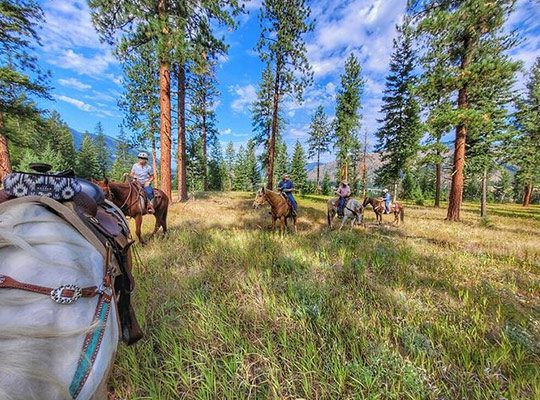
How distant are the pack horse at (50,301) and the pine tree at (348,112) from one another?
27.1 metres

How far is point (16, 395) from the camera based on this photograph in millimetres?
840

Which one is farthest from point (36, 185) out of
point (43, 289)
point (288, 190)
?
point (288, 190)

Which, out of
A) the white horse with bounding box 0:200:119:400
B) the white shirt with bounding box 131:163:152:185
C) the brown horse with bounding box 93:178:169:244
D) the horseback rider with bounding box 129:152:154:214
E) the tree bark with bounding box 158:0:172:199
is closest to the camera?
the white horse with bounding box 0:200:119:400

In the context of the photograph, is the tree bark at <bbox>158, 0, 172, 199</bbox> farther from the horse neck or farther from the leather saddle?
the leather saddle

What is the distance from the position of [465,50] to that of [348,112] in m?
17.6

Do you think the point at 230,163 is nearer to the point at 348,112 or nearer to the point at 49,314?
the point at 348,112

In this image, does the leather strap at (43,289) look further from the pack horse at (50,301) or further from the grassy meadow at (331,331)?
the grassy meadow at (331,331)

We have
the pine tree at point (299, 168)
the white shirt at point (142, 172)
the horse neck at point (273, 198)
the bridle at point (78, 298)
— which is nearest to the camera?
the bridle at point (78, 298)

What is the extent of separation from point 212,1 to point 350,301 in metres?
11.4

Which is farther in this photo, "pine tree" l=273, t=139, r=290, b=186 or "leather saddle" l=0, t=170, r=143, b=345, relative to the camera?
"pine tree" l=273, t=139, r=290, b=186

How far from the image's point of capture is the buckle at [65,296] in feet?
3.45

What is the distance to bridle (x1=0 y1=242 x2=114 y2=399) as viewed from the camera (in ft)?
3.32

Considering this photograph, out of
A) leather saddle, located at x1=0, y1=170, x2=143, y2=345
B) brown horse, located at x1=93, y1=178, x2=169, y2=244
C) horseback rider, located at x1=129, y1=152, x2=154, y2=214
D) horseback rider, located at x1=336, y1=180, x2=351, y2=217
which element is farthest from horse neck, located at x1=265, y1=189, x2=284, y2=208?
leather saddle, located at x1=0, y1=170, x2=143, y2=345

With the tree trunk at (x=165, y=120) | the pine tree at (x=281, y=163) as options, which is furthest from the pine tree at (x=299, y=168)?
the tree trunk at (x=165, y=120)
